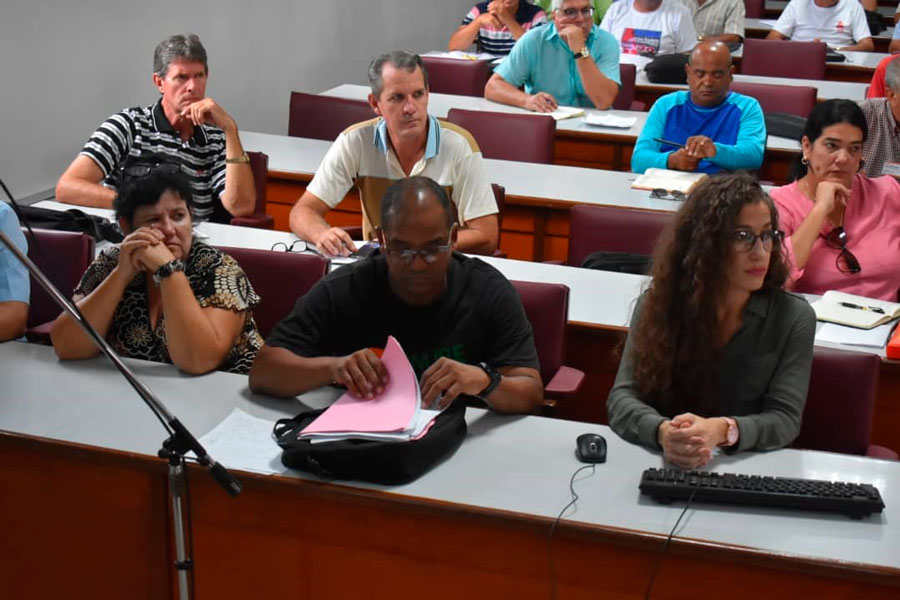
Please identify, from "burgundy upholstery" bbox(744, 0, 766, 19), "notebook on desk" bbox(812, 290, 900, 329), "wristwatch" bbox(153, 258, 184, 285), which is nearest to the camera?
"wristwatch" bbox(153, 258, 184, 285)

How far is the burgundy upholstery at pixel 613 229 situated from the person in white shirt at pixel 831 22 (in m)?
5.14

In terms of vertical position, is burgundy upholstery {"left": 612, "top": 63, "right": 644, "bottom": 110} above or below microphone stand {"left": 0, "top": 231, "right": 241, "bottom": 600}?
above

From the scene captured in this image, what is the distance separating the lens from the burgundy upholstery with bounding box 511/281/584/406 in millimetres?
2740

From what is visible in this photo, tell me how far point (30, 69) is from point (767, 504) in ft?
12.7

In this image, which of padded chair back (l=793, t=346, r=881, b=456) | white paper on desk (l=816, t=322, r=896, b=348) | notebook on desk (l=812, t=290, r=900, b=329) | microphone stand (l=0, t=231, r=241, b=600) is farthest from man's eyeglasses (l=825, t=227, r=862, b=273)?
microphone stand (l=0, t=231, r=241, b=600)

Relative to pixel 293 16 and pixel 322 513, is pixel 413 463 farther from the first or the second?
pixel 293 16

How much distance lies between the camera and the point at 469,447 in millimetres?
2195

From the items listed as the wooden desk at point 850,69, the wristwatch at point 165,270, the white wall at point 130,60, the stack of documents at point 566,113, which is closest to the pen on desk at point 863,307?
the wristwatch at point 165,270

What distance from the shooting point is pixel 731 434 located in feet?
7.06

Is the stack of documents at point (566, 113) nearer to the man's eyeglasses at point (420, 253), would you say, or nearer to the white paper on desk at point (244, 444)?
the man's eyeglasses at point (420, 253)

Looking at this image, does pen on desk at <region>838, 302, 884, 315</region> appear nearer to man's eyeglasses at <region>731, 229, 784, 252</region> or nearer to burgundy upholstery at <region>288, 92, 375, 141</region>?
man's eyeglasses at <region>731, 229, 784, 252</region>

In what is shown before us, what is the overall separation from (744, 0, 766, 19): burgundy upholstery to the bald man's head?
564cm

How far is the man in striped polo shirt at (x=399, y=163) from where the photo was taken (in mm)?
3496

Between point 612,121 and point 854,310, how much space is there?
231cm
